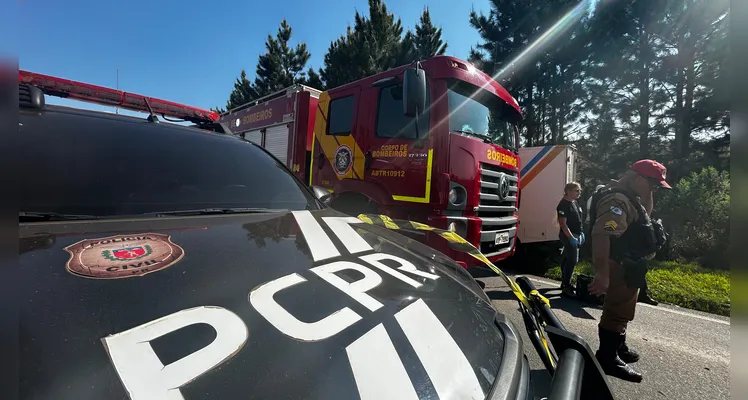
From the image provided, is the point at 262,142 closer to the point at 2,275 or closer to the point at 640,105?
the point at 2,275

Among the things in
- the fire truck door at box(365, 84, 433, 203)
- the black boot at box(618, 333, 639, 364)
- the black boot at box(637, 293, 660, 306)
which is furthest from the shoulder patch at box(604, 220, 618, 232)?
the black boot at box(637, 293, 660, 306)

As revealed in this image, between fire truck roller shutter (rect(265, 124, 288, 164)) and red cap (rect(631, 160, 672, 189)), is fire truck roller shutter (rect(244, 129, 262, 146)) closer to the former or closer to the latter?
fire truck roller shutter (rect(265, 124, 288, 164))

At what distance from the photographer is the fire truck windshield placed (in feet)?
12.5

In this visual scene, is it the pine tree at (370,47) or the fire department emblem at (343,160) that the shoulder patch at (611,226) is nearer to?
the fire department emblem at (343,160)

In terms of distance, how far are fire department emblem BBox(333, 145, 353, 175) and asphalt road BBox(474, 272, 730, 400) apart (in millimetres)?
2553

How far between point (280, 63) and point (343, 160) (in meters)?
27.2

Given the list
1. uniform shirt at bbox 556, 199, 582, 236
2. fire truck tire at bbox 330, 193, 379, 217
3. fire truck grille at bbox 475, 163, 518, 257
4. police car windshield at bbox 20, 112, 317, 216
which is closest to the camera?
police car windshield at bbox 20, 112, 317, 216

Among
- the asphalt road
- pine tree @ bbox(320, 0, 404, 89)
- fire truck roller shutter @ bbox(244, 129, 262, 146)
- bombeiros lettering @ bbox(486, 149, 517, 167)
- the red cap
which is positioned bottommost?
the asphalt road

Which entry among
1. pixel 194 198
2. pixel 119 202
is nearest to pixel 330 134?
pixel 194 198

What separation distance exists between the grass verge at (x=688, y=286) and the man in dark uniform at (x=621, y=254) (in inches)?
86.1

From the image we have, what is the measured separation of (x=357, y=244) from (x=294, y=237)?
1.00ft

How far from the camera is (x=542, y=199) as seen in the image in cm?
695

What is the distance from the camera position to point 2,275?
1.37 ft

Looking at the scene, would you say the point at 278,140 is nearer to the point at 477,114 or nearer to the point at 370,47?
the point at 477,114
